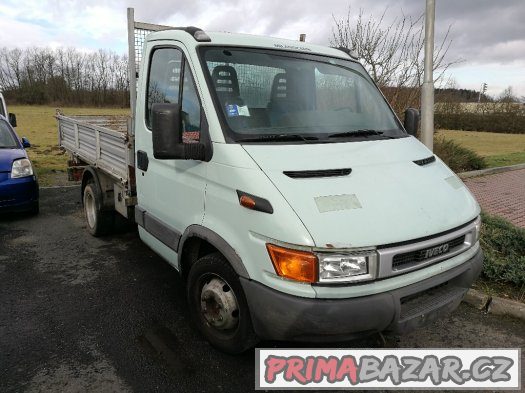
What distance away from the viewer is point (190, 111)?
3174 millimetres

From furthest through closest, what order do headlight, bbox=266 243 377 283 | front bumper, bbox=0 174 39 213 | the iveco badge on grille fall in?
front bumper, bbox=0 174 39 213, the iveco badge on grille, headlight, bbox=266 243 377 283

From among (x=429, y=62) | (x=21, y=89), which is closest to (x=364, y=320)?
(x=429, y=62)

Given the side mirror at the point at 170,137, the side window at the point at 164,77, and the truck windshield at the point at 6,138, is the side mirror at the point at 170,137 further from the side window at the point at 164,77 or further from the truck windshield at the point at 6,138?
the truck windshield at the point at 6,138

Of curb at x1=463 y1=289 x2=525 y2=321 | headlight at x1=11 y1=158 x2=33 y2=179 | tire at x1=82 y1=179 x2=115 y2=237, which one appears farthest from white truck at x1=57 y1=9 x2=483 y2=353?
headlight at x1=11 y1=158 x2=33 y2=179

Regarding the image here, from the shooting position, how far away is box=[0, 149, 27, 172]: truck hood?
6.33m

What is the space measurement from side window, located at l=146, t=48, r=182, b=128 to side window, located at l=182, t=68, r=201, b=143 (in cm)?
13

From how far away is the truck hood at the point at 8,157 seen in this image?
20.8ft

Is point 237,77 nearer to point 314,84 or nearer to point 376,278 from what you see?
point 314,84

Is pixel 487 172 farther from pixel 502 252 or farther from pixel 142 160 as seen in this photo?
pixel 142 160

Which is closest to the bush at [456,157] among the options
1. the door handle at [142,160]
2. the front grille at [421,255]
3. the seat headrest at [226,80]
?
the front grille at [421,255]

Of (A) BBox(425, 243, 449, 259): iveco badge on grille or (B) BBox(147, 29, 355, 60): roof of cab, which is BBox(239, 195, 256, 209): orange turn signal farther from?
(B) BBox(147, 29, 355, 60): roof of cab

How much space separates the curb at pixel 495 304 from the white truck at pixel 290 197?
1087 millimetres

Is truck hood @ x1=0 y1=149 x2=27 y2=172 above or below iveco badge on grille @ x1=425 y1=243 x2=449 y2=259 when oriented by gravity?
above

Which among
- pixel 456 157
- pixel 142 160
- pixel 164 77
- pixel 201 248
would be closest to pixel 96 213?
pixel 142 160
